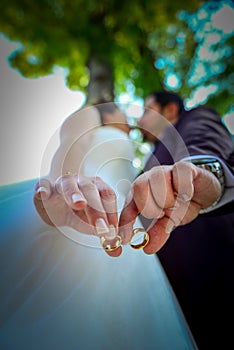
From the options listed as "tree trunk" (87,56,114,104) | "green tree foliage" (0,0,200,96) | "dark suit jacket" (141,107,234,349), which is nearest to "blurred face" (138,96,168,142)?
"tree trunk" (87,56,114,104)

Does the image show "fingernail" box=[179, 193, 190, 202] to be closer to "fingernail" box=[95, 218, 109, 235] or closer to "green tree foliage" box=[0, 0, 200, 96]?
"fingernail" box=[95, 218, 109, 235]

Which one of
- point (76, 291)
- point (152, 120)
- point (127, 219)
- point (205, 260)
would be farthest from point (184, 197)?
point (152, 120)

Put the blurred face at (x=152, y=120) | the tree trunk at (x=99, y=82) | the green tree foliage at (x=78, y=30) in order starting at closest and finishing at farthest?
the blurred face at (x=152, y=120), the tree trunk at (x=99, y=82), the green tree foliage at (x=78, y=30)

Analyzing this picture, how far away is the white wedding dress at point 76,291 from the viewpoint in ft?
1.08

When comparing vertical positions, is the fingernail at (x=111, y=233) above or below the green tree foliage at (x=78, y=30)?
below

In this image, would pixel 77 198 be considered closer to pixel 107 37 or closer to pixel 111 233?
pixel 111 233

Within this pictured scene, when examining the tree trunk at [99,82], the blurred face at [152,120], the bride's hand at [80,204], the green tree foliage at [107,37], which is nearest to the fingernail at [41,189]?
the bride's hand at [80,204]

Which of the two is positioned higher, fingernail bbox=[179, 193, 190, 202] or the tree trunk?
the tree trunk

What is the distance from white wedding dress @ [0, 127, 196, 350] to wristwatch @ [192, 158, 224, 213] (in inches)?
4.9

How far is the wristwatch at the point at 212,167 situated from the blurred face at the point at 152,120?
0.65 meters

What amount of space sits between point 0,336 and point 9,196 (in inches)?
8.5

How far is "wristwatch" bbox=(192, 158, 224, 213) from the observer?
1.45 ft

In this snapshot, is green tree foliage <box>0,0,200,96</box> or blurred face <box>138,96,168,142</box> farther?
green tree foliage <box>0,0,200,96</box>

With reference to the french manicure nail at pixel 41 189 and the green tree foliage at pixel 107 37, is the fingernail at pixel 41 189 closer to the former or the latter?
the french manicure nail at pixel 41 189
